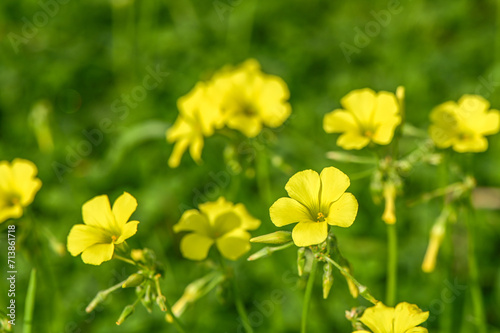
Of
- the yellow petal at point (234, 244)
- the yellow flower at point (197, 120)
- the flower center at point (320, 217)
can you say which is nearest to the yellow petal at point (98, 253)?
the yellow petal at point (234, 244)

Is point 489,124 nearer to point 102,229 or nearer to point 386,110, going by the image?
point 386,110

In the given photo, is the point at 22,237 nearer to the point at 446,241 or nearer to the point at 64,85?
the point at 446,241

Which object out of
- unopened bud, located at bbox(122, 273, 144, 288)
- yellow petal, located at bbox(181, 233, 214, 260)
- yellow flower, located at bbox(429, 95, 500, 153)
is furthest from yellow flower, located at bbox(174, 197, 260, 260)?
yellow flower, located at bbox(429, 95, 500, 153)

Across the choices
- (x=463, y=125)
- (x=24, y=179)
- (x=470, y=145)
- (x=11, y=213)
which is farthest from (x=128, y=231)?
(x=463, y=125)

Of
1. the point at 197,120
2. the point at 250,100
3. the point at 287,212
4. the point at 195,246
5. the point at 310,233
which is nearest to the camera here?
the point at 310,233

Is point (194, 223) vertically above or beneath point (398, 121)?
beneath

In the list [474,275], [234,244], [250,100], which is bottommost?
[474,275]

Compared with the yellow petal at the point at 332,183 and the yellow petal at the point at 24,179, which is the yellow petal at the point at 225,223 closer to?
the yellow petal at the point at 332,183
